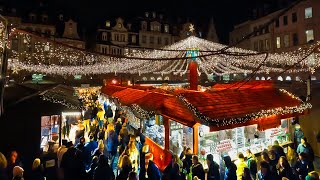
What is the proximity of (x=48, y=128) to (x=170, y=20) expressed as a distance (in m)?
48.4

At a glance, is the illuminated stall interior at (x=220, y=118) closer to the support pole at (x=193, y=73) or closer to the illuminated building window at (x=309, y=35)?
the support pole at (x=193, y=73)

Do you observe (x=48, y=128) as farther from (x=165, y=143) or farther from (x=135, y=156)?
(x=165, y=143)

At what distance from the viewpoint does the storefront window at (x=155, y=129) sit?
1101 cm

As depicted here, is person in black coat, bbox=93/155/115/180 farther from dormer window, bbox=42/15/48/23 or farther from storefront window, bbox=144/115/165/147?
dormer window, bbox=42/15/48/23

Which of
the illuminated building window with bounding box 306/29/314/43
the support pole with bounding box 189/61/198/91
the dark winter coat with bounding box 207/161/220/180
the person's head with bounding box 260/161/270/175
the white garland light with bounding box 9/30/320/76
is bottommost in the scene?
the dark winter coat with bounding box 207/161/220/180

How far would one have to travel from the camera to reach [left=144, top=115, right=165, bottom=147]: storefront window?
11.0 meters

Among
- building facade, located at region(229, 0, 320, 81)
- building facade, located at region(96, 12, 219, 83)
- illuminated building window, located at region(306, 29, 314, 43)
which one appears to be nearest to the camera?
building facade, located at region(229, 0, 320, 81)

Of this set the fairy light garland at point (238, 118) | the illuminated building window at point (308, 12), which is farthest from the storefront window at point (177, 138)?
the illuminated building window at point (308, 12)

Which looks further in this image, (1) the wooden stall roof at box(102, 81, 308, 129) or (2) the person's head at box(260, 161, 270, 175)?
(1) the wooden stall roof at box(102, 81, 308, 129)

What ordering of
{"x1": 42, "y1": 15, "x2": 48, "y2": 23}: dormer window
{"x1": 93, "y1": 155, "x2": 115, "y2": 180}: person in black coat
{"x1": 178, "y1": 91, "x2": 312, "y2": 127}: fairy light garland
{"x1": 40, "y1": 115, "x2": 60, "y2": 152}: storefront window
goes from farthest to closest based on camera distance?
1. {"x1": 42, "y1": 15, "x2": 48, "y2": 23}: dormer window
2. {"x1": 40, "y1": 115, "x2": 60, "y2": 152}: storefront window
3. {"x1": 178, "y1": 91, "x2": 312, "y2": 127}: fairy light garland
4. {"x1": 93, "y1": 155, "x2": 115, "y2": 180}: person in black coat

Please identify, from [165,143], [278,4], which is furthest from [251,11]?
[165,143]

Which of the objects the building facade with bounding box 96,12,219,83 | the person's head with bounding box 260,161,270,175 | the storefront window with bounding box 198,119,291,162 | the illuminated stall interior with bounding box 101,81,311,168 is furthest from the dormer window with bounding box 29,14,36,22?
the person's head with bounding box 260,161,270,175

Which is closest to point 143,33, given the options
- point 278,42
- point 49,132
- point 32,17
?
point 32,17

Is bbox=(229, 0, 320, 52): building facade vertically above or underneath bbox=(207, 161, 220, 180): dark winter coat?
above
